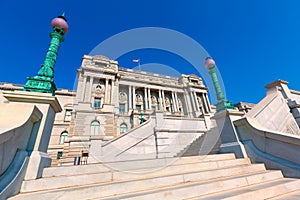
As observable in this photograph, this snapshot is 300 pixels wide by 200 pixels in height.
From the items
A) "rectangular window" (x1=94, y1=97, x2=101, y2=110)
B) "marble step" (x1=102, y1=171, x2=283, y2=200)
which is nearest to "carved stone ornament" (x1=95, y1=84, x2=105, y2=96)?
"rectangular window" (x1=94, y1=97, x2=101, y2=110)

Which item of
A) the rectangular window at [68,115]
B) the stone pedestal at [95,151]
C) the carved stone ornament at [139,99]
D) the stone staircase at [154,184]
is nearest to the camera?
the stone staircase at [154,184]

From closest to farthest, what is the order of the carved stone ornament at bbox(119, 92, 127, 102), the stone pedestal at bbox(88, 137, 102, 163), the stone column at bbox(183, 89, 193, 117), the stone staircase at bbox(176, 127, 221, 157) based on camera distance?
the stone staircase at bbox(176, 127, 221, 157)
the stone pedestal at bbox(88, 137, 102, 163)
the carved stone ornament at bbox(119, 92, 127, 102)
the stone column at bbox(183, 89, 193, 117)

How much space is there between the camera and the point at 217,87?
6.18 m

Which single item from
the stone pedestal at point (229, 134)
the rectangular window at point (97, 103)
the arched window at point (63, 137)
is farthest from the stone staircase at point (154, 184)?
the rectangular window at point (97, 103)

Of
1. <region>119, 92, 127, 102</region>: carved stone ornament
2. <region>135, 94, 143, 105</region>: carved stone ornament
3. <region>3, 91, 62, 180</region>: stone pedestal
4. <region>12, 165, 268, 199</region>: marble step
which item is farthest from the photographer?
<region>135, 94, 143, 105</region>: carved stone ornament

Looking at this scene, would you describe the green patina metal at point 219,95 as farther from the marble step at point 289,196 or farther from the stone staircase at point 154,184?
the marble step at point 289,196

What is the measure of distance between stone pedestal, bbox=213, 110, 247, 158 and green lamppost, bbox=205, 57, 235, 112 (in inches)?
18.7

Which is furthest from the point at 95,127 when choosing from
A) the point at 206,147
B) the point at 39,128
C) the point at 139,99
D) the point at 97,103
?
the point at 39,128

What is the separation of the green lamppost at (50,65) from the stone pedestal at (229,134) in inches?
220

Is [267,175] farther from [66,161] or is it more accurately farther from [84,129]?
[84,129]

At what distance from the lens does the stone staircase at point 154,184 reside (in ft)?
6.44

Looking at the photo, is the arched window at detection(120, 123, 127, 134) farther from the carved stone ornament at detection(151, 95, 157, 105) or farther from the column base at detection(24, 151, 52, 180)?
the column base at detection(24, 151, 52, 180)

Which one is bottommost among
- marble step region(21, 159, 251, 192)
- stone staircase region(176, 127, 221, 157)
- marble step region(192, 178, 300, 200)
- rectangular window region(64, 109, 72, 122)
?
marble step region(192, 178, 300, 200)

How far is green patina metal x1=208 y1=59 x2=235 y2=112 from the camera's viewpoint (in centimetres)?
512
